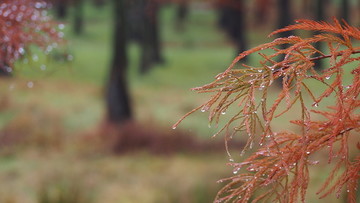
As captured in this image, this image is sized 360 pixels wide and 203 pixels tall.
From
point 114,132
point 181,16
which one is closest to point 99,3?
point 181,16

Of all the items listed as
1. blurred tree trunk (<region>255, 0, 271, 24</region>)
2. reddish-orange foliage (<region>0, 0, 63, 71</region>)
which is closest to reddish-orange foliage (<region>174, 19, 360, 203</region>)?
reddish-orange foliage (<region>0, 0, 63, 71</region>)

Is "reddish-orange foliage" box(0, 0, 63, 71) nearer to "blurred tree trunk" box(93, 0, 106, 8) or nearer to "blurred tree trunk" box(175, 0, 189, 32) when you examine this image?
"blurred tree trunk" box(175, 0, 189, 32)

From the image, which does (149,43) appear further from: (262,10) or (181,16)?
(181,16)

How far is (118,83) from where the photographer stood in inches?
611

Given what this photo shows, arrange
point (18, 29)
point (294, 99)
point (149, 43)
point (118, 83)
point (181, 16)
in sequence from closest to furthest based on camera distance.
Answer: point (294, 99) → point (18, 29) → point (118, 83) → point (149, 43) → point (181, 16)

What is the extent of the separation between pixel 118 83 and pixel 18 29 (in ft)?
30.6

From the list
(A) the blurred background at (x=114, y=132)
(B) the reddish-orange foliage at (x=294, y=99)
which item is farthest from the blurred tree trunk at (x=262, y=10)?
(B) the reddish-orange foliage at (x=294, y=99)

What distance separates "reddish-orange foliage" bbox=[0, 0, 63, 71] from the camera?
595 cm

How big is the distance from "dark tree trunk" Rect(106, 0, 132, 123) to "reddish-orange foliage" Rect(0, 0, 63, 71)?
821cm

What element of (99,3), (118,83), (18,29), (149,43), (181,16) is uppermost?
(18,29)

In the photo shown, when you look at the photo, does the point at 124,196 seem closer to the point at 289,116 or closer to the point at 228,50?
the point at 289,116

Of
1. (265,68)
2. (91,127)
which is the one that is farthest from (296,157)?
(91,127)

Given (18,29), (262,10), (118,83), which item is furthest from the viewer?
(262,10)

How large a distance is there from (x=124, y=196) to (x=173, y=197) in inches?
83.4
